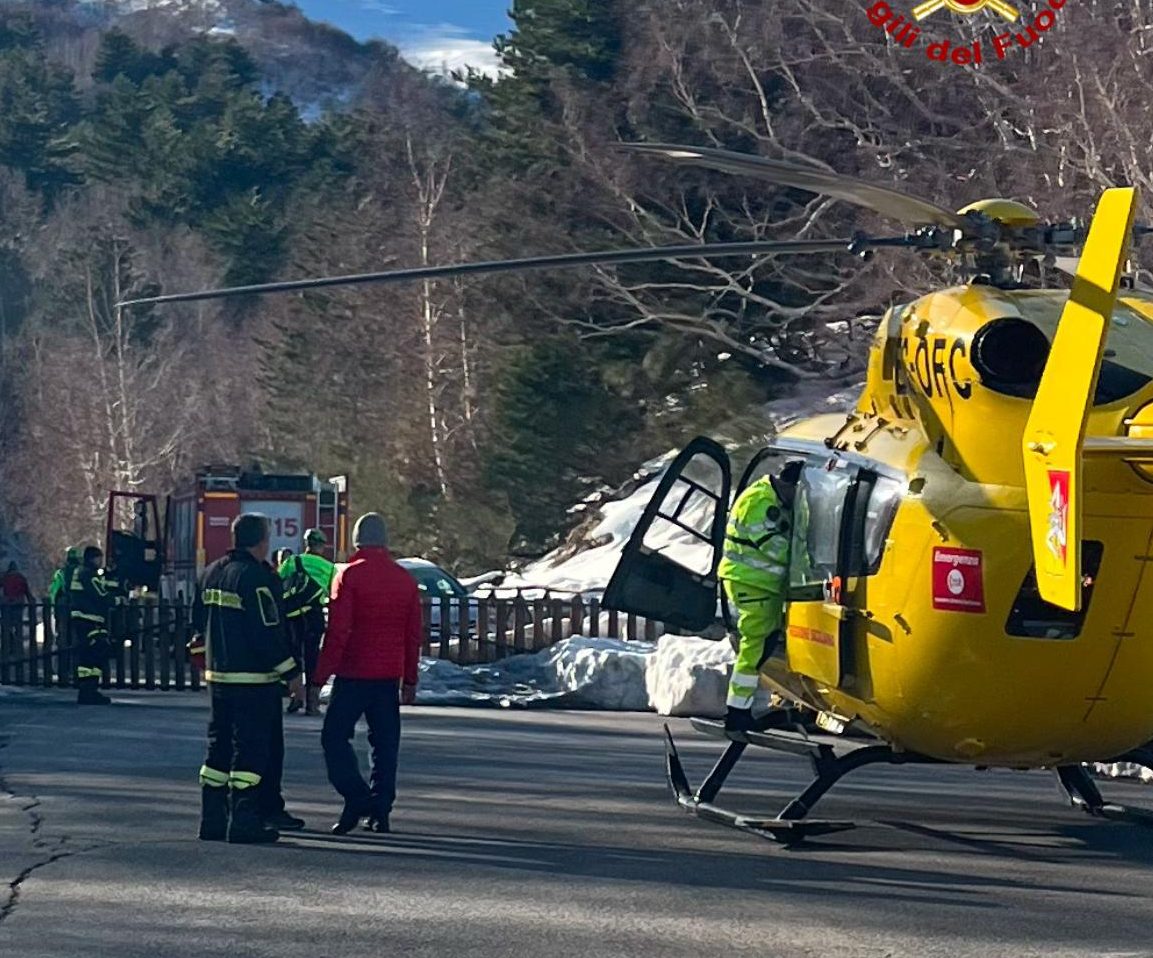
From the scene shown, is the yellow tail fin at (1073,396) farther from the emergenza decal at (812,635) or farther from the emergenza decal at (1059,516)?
the emergenza decal at (812,635)

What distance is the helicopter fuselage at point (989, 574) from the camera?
9320 mm

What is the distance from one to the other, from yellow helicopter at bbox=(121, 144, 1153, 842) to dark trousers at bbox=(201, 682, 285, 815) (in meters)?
2.06

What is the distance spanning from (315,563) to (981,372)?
995 centimetres

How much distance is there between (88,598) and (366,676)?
10.7 metres

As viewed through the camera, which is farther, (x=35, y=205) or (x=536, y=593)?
(x=35, y=205)

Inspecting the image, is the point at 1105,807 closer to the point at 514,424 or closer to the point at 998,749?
the point at 998,749

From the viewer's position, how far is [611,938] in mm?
7945

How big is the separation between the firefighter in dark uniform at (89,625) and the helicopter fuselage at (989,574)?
11.7 meters

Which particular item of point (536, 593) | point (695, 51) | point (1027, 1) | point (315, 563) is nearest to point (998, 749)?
point (315, 563)

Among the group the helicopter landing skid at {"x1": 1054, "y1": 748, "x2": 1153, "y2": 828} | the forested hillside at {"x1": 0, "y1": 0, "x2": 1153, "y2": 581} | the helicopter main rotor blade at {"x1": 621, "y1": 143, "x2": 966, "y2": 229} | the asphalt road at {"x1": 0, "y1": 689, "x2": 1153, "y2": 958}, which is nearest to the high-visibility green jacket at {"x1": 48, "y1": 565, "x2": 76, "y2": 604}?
the asphalt road at {"x1": 0, "y1": 689, "x2": 1153, "y2": 958}

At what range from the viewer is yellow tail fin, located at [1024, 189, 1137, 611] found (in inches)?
323

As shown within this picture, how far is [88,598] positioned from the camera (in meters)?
20.6

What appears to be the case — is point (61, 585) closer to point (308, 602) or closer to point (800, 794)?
point (308, 602)

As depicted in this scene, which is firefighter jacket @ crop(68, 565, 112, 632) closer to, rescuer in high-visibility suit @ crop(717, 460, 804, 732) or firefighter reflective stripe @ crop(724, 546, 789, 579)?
rescuer in high-visibility suit @ crop(717, 460, 804, 732)
